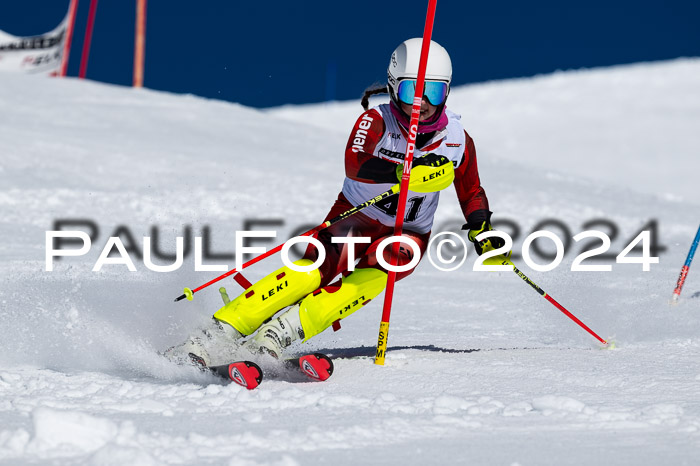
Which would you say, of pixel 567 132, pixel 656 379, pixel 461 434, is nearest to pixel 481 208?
pixel 656 379

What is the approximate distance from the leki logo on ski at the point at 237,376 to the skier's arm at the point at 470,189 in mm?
Result: 1505

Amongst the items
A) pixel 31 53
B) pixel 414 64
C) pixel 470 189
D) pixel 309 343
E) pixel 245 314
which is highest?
pixel 31 53

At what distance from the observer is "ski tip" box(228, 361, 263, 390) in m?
3.62

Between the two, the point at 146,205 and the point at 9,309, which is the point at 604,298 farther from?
the point at 146,205

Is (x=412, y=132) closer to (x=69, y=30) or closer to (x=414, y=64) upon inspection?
(x=414, y=64)

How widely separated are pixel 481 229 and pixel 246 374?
1512 millimetres

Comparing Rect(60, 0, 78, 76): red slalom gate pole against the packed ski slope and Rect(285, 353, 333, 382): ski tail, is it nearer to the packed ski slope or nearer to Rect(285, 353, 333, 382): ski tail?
the packed ski slope

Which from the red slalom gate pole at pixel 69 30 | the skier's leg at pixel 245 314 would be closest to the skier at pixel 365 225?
the skier's leg at pixel 245 314

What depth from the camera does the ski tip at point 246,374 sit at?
11.9 feet

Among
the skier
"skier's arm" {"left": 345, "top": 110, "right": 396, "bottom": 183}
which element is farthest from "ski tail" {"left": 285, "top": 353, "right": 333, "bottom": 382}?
"skier's arm" {"left": 345, "top": 110, "right": 396, "bottom": 183}

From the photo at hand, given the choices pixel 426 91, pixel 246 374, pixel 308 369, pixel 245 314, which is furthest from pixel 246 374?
pixel 426 91

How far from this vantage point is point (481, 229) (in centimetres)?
457

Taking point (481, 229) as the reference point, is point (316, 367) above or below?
below

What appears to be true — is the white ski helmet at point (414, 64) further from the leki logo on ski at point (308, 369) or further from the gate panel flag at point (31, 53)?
the gate panel flag at point (31, 53)
